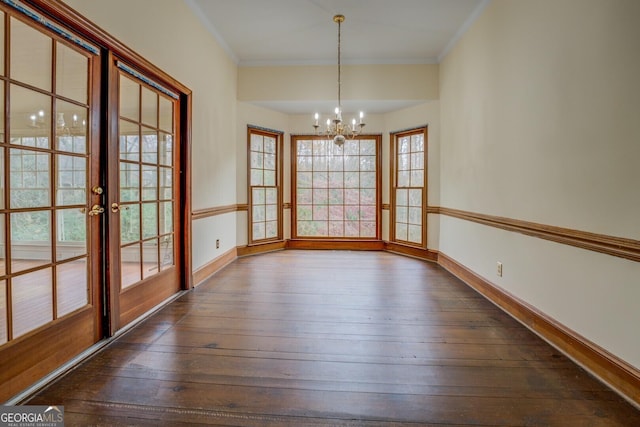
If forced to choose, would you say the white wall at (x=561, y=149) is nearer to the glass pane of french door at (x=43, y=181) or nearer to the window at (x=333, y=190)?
the window at (x=333, y=190)

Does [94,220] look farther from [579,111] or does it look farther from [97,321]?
[579,111]

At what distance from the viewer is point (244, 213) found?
18.3 ft

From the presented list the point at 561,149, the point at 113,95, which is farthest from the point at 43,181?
the point at 561,149

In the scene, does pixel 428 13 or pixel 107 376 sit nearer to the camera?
pixel 107 376

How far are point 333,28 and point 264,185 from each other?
2.77 m

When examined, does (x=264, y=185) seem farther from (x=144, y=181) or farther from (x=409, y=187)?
(x=144, y=181)

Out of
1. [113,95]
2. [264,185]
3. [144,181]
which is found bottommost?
[144,181]

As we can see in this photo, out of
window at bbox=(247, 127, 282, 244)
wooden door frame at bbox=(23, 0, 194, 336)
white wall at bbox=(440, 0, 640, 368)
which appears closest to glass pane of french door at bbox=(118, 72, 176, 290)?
wooden door frame at bbox=(23, 0, 194, 336)

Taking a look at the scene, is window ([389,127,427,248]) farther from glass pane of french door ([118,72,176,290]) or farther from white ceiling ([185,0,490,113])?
glass pane of french door ([118,72,176,290])

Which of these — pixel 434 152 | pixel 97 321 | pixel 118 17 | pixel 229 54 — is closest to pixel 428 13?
pixel 434 152

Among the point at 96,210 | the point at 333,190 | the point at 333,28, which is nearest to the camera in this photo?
the point at 96,210

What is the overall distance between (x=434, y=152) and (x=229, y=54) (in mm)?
3331

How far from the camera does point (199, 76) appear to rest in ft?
12.8

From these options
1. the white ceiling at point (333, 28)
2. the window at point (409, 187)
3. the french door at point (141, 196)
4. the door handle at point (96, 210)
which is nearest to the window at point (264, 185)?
the white ceiling at point (333, 28)
